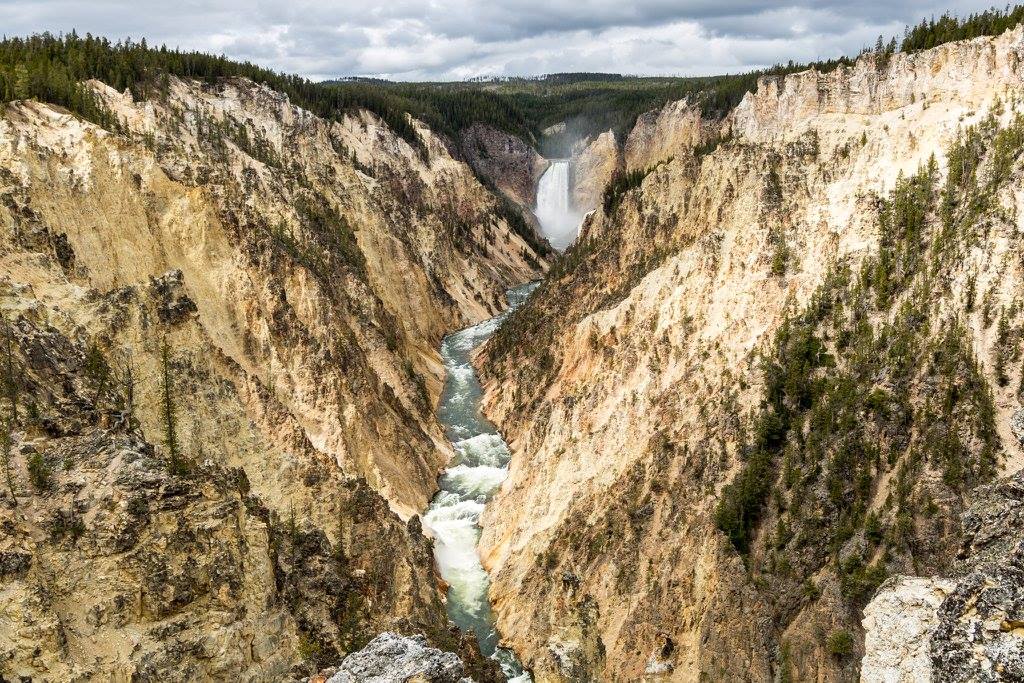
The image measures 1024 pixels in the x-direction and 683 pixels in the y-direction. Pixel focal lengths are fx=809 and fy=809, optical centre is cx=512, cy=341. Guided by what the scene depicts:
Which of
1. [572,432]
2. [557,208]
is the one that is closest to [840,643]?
[572,432]

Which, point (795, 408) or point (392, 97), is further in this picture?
point (392, 97)

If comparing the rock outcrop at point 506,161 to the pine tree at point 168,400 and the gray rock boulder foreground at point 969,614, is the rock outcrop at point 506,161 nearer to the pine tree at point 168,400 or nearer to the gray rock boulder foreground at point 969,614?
the pine tree at point 168,400

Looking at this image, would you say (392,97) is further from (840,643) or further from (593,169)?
(840,643)

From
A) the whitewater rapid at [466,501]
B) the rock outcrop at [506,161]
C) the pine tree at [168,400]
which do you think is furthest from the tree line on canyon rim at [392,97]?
the whitewater rapid at [466,501]

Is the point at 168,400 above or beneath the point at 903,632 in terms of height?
above

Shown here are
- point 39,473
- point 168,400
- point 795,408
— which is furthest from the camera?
point 795,408

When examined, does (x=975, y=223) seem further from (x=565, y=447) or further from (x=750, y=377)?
(x=565, y=447)
